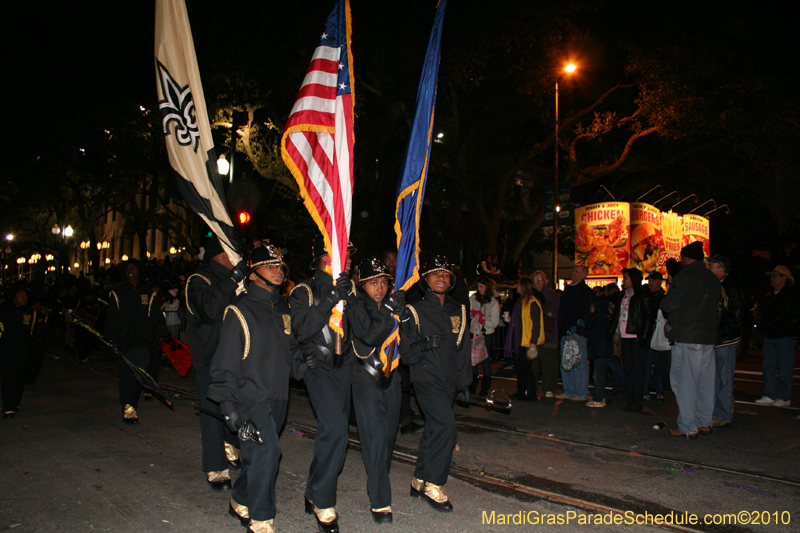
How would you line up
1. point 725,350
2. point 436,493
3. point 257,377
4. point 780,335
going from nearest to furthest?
point 257,377 → point 436,493 → point 725,350 → point 780,335

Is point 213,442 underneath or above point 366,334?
underneath

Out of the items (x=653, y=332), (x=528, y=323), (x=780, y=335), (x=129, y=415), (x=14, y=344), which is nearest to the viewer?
(x=129, y=415)

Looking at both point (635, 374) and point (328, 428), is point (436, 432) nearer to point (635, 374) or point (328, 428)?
point (328, 428)

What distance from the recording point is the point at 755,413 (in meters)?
8.71

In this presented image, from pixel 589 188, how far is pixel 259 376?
3031 cm

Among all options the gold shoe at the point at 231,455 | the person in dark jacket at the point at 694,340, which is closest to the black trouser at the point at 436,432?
the gold shoe at the point at 231,455

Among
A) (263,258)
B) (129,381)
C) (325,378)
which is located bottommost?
(129,381)

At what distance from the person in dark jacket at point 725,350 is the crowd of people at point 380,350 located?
19 millimetres

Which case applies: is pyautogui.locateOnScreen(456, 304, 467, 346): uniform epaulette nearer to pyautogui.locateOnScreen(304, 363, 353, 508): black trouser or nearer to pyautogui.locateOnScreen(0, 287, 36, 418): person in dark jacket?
pyautogui.locateOnScreen(304, 363, 353, 508): black trouser

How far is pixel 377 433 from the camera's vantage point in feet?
15.3

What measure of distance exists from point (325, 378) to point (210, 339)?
1.60m

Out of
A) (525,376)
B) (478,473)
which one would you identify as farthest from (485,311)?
(478,473)

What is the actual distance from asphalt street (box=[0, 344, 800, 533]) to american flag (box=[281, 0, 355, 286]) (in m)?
2.25

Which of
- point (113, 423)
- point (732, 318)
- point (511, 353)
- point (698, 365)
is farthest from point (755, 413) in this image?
point (113, 423)
